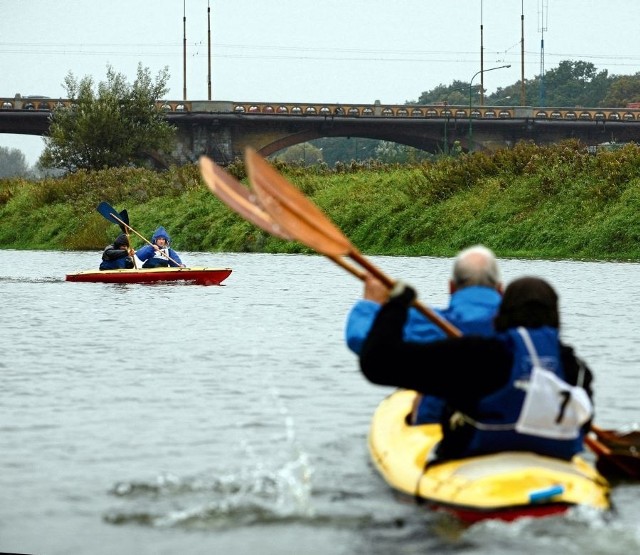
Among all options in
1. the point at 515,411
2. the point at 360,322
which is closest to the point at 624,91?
the point at 360,322

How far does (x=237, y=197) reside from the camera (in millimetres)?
8297

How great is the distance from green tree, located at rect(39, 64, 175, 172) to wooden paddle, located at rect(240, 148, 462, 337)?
174 ft

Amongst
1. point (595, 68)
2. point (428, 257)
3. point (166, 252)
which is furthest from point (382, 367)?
point (595, 68)

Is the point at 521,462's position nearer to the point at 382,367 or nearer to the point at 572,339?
the point at 382,367

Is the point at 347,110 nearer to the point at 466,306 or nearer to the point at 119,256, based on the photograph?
the point at 119,256

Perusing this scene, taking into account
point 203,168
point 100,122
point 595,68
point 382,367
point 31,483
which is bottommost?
point 31,483

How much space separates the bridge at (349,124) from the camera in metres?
79.7

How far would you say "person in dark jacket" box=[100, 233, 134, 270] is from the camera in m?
25.1

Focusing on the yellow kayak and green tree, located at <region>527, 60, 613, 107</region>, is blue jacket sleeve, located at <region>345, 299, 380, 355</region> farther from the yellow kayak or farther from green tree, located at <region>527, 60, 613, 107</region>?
green tree, located at <region>527, 60, 613, 107</region>

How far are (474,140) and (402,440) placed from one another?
75.4m

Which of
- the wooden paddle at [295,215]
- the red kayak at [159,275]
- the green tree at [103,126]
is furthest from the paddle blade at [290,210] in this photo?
the green tree at [103,126]

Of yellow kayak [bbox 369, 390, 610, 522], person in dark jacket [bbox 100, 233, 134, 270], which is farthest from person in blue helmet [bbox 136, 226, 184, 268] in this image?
yellow kayak [bbox 369, 390, 610, 522]

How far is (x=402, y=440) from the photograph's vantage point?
313 inches

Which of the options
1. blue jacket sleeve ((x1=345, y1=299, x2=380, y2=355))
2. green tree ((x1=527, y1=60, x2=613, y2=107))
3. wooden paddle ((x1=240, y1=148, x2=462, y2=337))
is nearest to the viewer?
blue jacket sleeve ((x1=345, y1=299, x2=380, y2=355))
